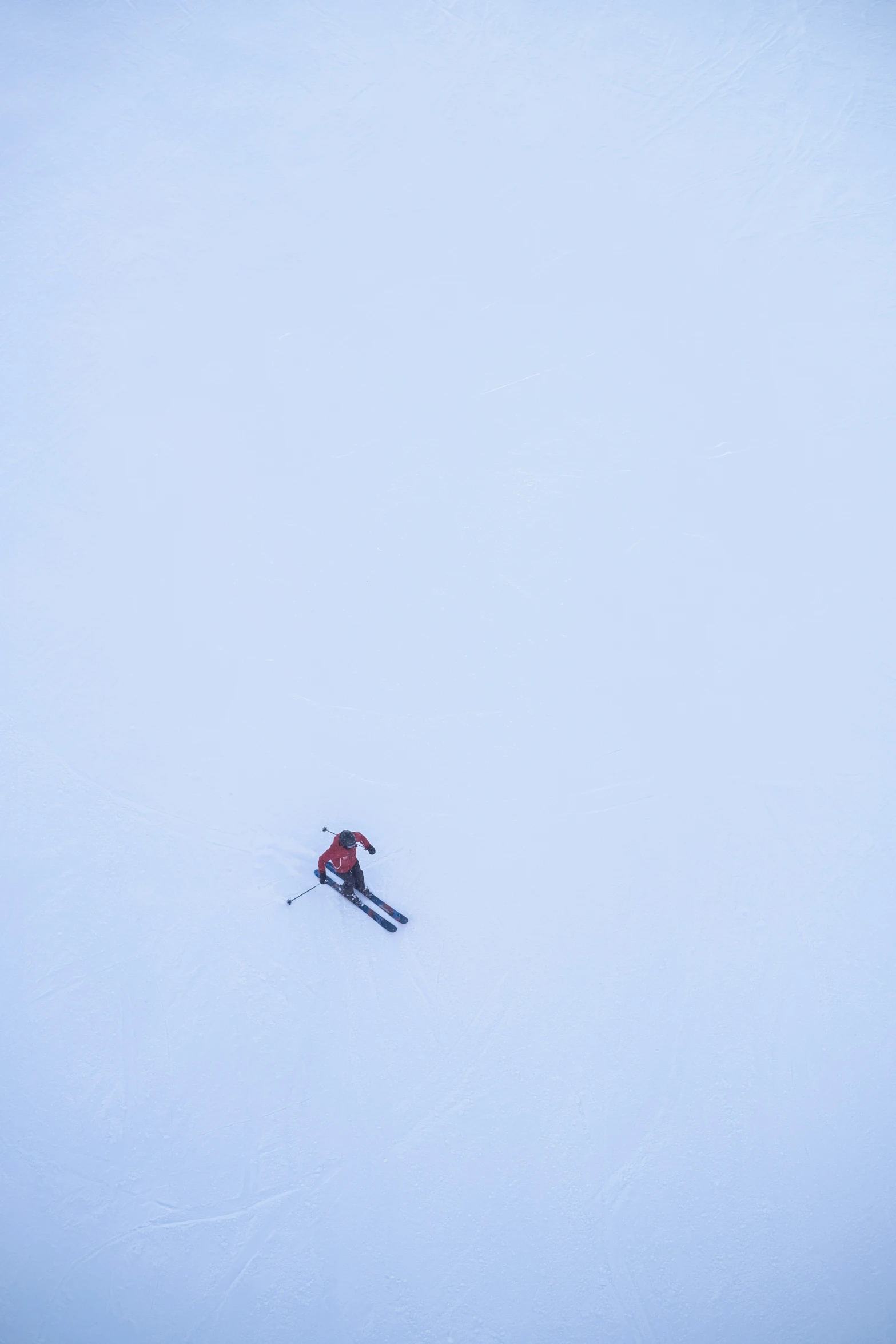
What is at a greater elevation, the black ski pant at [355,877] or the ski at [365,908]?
the black ski pant at [355,877]

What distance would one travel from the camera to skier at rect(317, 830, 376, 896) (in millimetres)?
4875

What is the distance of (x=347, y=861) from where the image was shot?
498cm

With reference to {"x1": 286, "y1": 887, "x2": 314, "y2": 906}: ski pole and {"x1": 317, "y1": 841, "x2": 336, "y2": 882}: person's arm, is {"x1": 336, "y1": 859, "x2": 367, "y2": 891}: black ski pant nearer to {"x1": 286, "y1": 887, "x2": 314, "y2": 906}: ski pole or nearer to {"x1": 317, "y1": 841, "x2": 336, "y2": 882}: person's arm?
{"x1": 317, "y1": 841, "x2": 336, "y2": 882}: person's arm

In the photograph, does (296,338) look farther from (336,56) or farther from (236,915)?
(236,915)

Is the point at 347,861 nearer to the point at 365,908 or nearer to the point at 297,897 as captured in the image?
the point at 365,908

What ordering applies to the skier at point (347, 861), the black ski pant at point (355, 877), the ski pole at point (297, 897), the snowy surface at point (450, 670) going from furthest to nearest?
1. the ski pole at point (297, 897)
2. the black ski pant at point (355, 877)
3. the skier at point (347, 861)
4. the snowy surface at point (450, 670)

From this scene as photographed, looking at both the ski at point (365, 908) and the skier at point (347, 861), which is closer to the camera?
the skier at point (347, 861)

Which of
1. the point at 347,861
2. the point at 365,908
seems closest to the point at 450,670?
the point at 347,861

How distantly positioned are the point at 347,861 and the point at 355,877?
0.19m

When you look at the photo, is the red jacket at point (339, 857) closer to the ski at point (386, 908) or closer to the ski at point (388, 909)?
the ski at point (386, 908)

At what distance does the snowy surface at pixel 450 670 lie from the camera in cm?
473

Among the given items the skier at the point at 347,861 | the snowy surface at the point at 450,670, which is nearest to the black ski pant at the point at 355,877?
the skier at the point at 347,861

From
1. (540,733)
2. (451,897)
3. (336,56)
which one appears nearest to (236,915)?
(451,897)

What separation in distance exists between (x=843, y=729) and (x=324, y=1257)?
4.39m
